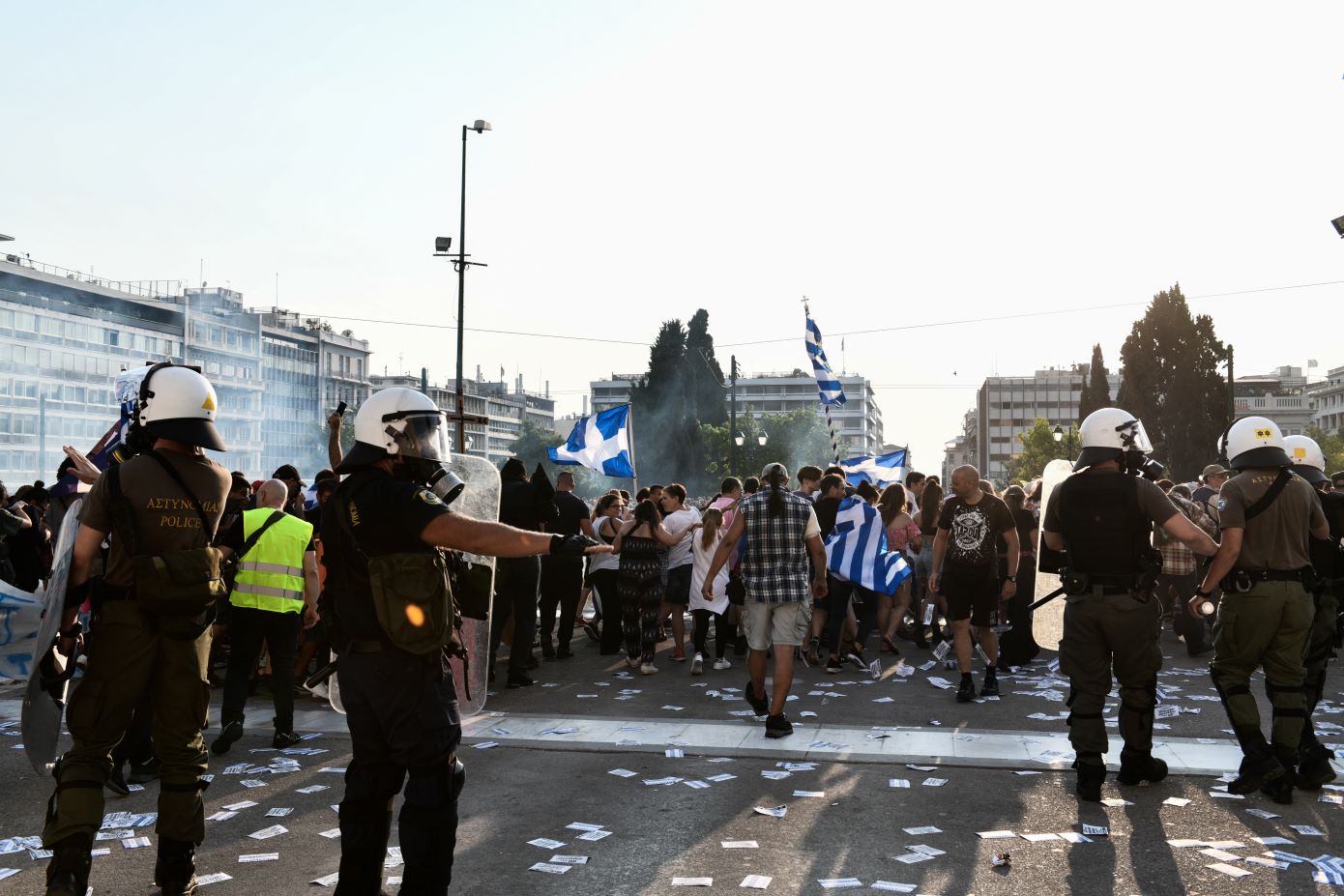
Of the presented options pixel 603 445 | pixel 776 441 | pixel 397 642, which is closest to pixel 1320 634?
pixel 397 642

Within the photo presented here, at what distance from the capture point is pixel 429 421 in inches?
168

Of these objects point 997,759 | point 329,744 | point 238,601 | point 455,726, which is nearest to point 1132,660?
point 997,759

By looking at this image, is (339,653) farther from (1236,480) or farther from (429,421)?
(1236,480)

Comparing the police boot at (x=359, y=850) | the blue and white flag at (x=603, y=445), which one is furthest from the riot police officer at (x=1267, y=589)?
the blue and white flag at (x=603, y=445)

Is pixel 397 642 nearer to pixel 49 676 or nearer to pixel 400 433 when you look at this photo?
pixel 400 433

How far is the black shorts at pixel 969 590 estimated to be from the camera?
9.11 meters

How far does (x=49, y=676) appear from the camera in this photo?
15.4ft

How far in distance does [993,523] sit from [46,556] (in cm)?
969

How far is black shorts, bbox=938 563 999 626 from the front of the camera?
9.11 meters

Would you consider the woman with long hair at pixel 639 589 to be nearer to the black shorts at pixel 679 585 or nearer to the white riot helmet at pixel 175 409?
the black shorts at pixel 679 585

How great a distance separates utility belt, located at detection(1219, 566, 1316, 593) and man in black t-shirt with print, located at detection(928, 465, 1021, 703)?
2769mm

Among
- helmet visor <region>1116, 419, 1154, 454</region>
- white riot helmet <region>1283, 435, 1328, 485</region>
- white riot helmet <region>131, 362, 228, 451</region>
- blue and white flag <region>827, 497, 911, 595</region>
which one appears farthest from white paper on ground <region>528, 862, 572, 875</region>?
blue and white flag <region>827, 497, 911, 595</region>

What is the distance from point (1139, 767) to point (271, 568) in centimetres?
550

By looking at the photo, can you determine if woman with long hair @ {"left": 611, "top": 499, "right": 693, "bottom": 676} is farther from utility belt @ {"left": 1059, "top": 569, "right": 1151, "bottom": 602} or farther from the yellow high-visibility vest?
utility belt @ {"left": 1059, "top": 569, "right": 1151, "bottom": 602}
